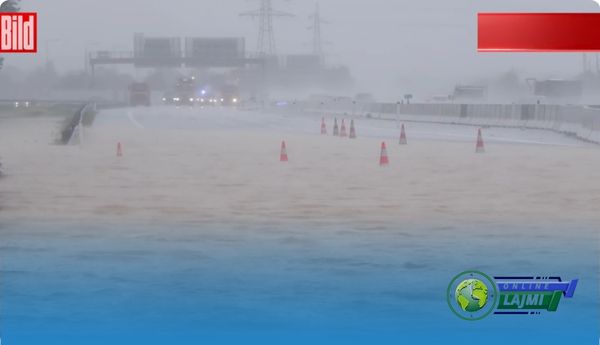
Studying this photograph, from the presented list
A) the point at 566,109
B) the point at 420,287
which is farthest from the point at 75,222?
the point at 566,109

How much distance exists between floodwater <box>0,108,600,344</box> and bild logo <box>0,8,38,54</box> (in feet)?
5.33

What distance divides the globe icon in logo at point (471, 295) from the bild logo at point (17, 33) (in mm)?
2954

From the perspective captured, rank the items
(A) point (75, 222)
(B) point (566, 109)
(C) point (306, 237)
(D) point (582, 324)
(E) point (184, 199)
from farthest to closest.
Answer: (B) point (566, 109)
(E) point (184, 199)
(A) point (75, 222)
(C) point (306, 237)
(D) point (582, 324)

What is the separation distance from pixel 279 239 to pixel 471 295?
7.02 meters

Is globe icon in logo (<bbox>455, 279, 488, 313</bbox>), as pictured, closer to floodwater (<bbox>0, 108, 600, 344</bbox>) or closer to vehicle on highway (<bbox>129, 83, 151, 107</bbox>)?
floodwater (<bbox>0, 108, 600, 344</bbox>)

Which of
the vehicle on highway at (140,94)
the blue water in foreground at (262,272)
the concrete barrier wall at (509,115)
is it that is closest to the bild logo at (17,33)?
the blue water in foreground at (262,272)

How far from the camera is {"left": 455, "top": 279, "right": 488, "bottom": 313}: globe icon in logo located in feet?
19.4

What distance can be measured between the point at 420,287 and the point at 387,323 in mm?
1888

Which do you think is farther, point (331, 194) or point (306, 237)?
point (331, 194)

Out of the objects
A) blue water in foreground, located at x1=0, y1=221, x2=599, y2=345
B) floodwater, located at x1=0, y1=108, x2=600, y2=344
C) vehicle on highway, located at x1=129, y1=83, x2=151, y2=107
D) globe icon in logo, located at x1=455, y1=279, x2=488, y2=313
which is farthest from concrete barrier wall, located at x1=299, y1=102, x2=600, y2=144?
vehicle on highway, located at x1=129, y1=83, x2=151, y2=107

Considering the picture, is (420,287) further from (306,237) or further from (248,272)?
(306,237)

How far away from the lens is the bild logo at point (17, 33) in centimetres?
710

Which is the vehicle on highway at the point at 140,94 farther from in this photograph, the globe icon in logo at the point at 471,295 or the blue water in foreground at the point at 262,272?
the globe icon in logo at the point at 471,295

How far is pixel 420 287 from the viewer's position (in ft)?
28.6
